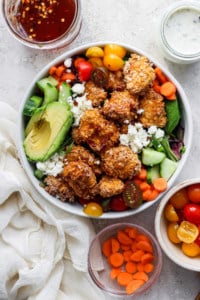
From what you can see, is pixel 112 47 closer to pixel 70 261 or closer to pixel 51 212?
pixel 51 212

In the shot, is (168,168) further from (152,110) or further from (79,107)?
(79,107)

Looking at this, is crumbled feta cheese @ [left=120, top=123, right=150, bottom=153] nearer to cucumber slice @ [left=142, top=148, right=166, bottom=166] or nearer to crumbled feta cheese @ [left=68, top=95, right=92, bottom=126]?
cucumber slice @ [left=142, top=148, right=166, bottom=166]

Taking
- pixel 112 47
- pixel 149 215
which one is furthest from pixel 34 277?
pixel 112 47

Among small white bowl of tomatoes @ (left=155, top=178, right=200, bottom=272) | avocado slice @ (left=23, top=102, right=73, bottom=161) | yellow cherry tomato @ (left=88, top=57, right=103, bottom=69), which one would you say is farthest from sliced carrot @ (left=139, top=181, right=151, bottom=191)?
yellow cherry tomato @ (left=88, top=57, right=103, bottom=69)

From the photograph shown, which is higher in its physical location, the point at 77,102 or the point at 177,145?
the point at 77,102

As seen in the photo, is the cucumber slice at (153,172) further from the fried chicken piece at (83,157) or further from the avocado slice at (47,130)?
the avocado slice at (47,130)
